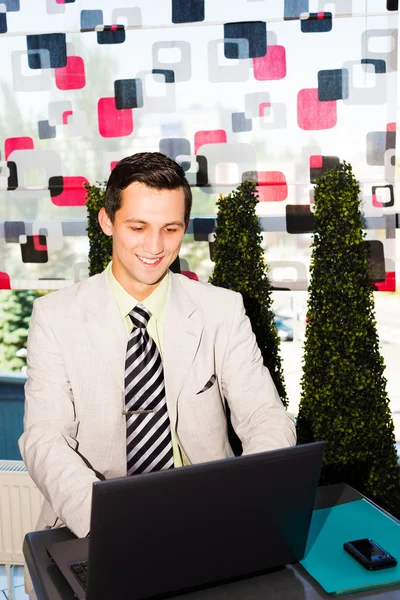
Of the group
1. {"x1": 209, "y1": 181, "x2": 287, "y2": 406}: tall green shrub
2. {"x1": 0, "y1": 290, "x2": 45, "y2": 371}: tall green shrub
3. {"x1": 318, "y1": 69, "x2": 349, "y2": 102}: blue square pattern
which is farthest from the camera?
{"x1": 0, "y1": 290, "x2": 45, "y2": 371}: tall green shrub

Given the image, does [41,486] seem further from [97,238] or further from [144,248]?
[97,238]

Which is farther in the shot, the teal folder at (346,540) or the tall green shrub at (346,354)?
the tall green shrub at (346,354)

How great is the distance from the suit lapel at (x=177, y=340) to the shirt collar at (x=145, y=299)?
23 millimetres

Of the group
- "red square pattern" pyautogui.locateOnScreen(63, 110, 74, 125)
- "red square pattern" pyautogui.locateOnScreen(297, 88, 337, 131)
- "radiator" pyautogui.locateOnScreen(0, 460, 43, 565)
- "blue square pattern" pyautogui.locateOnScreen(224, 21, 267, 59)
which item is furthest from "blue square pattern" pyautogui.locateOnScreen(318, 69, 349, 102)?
"radiator" pyautogui.locateOnScreen(0, 460, 43, 565)

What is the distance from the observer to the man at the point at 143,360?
1825mm

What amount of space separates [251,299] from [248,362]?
1597 millimetres

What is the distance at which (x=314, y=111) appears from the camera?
382cm

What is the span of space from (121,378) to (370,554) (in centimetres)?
83

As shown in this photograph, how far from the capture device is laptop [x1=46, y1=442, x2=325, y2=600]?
1059 millimetres

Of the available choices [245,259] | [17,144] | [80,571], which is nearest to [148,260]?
[80,571]

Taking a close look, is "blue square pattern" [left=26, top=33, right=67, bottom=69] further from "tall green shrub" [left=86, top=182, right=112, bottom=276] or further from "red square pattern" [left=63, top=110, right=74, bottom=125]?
"tall green shrub" [left=86, top=182, right=112, bottom=276]

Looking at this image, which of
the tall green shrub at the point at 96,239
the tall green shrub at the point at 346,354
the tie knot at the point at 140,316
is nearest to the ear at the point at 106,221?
the tie knot at the point at 140,316

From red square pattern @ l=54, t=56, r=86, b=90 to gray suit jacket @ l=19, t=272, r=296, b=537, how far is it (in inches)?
90.6

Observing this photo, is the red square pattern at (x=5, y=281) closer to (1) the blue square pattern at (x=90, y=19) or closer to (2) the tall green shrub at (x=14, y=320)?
(2) the tall green shrub at (x=14, y=320)
